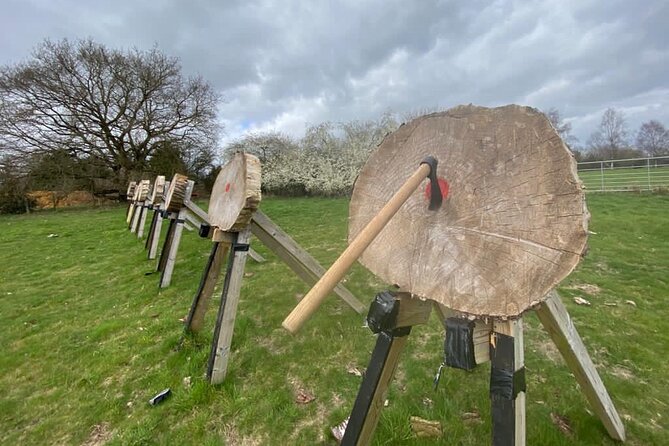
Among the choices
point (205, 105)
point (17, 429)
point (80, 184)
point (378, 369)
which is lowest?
point (17, 429)

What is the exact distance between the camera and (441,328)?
3432 millimetres

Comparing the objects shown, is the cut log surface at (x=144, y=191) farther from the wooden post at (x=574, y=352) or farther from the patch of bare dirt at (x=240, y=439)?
the wooden post at (x=574, y=352)

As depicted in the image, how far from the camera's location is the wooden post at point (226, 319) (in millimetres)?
A: 2582

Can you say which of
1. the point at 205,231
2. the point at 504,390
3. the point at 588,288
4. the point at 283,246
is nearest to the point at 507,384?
the point at 504,390

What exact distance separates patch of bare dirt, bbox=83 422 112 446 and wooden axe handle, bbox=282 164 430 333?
7.17 feet

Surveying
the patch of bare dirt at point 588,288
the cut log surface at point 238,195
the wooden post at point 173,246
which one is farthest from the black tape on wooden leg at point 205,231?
the patch of bare dirt at point 588,288

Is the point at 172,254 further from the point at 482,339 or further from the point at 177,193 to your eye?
the point at 482,339

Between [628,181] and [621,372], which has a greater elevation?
[628,181]

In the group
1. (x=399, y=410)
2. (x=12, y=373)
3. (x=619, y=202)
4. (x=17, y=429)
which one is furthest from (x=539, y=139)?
(x=619, y=202)

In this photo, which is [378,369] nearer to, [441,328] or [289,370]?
[289,370]

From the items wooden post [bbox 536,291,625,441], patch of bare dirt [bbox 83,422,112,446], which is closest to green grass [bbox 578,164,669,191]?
wooden post [bbox 536,291,625,441]

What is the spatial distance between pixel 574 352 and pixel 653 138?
4057 centimetres

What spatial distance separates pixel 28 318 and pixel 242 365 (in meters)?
3.61

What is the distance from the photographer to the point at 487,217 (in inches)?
49.1
